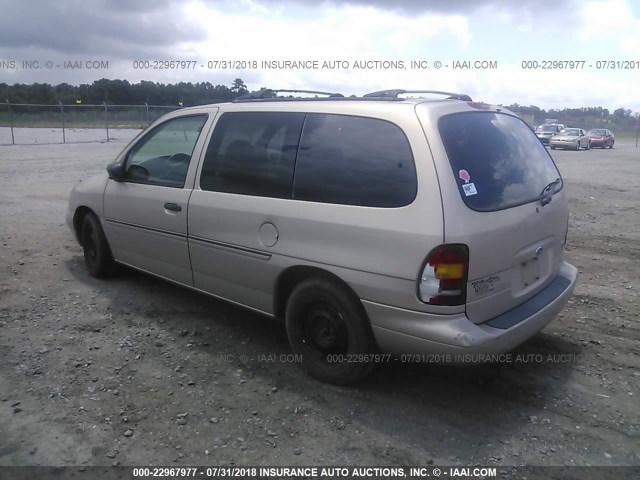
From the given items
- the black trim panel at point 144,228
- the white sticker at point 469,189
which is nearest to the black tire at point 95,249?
the black trim panel at point 144,228

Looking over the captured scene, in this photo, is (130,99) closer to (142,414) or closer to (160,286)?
(160,286)

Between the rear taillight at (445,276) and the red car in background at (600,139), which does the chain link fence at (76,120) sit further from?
the red car in background at (600,139)

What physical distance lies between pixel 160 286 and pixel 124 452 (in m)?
2.61

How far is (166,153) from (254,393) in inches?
90.2

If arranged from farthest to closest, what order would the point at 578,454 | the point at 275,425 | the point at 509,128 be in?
the point at 509,128, the point at 275,425, the point at 578,454

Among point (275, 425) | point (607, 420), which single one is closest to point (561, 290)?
point (607, 420)

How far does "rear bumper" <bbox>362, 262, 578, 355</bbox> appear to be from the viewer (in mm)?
2951

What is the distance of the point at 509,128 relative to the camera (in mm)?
3725

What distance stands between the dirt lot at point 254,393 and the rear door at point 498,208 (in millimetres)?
659

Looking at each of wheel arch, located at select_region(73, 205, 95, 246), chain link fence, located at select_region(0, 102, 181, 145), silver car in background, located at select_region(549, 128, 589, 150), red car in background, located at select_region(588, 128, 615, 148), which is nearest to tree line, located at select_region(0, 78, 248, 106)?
chain link fence, located at select_region(0, 102, 181, 145)

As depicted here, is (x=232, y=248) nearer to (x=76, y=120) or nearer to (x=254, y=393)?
(x=254, y=393)

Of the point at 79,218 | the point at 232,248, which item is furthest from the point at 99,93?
the point at 232,248

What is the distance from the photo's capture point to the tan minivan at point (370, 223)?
3.00m

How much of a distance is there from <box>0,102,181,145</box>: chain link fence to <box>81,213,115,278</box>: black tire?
21927mm
